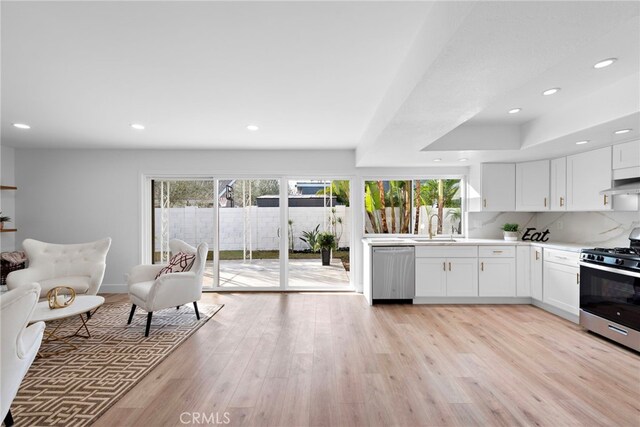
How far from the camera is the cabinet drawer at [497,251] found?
4406mm

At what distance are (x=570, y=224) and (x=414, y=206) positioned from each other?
7.02 ft

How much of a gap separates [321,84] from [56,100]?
2.52 m

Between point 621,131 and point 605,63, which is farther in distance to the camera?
point 621,131

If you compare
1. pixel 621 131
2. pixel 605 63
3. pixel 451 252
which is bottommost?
pixel 451 252

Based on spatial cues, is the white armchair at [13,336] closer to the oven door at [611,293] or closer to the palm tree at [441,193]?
the oven door at [611,293]

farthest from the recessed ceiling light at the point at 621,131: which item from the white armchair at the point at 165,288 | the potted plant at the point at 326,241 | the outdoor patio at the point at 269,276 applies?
the white armchair at the point at 165,288

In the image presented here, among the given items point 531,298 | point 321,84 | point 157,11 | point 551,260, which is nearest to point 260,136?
point 321,84

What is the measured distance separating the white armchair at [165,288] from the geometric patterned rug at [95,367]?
0.69 feet

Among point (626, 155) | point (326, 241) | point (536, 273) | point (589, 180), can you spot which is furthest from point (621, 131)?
point (326, 241)

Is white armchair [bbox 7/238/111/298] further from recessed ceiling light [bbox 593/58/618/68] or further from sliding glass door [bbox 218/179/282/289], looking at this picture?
recessed ceiling light [bbox 593/58/618/68]

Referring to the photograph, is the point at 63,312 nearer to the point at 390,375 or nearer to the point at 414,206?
the point at 390,375

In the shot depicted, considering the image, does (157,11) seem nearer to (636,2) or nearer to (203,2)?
(203,2)

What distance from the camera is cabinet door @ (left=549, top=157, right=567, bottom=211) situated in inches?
158

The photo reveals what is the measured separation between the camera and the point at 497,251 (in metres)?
4.42
